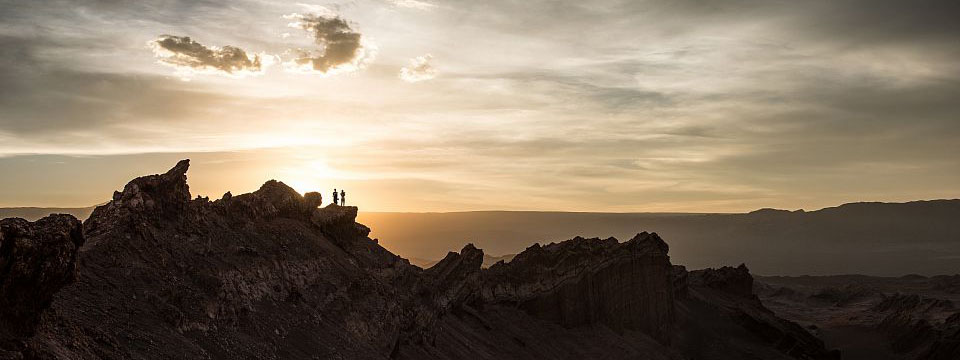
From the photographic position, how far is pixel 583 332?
60062 millimetres

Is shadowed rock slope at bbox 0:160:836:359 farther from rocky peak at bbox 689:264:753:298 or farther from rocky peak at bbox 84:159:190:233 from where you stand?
rocky peak at bbox 689:264:753:298

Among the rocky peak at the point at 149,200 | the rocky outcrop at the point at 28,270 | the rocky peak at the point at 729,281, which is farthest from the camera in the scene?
the rocky peak at the point at 729,281

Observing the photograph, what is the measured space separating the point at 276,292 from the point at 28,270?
12746 millimetres

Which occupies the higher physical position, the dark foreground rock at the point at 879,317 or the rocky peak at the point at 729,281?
the rocky peak at the point at 729,281

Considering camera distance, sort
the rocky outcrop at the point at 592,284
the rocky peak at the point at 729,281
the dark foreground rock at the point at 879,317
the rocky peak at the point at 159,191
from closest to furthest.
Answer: the rocky peak at the point at 159,191 → the rocky outcrop at the point at 592,284 → the dark foreground rock at the point at 879,317 → the rocky peak at the point at 729,281

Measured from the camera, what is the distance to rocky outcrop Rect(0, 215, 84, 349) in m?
16.2

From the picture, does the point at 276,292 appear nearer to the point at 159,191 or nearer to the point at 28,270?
the point at 159,191

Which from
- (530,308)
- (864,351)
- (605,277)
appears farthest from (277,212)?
(864,351)

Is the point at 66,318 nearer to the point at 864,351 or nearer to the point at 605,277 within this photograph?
the point at 605,277

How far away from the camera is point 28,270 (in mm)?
16703

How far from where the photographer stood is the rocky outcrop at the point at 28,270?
1623 centimetres

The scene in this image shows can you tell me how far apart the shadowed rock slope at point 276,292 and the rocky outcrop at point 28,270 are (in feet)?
0.12

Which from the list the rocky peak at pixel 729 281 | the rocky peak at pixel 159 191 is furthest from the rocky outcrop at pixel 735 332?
the rocky peak at pixel 159 191

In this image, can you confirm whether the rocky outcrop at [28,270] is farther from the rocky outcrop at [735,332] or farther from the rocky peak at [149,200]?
the rocky outcrop at [735,332]
